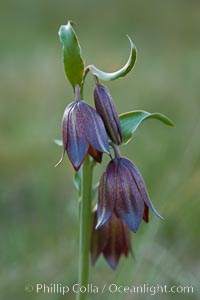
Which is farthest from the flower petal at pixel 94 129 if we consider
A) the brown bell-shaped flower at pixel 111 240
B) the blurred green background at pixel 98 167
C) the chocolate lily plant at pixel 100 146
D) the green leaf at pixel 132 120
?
the blurred green background at pixel 98 167

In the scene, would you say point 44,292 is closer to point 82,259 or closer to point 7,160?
point 82,259

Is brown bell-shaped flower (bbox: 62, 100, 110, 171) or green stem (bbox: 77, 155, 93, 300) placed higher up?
brown bell-shaped flower (bbox: 62, 100, 110, 171)

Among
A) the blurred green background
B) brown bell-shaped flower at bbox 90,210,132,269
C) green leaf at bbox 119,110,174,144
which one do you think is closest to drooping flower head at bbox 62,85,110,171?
green leaf at bbox 119,110,174,144

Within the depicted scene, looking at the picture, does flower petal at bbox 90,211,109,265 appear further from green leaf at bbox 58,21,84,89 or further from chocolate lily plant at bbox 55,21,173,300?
green leaf at bbox 58,21,84,89

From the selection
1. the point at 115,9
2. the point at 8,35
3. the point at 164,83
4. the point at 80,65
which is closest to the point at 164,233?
the point at 80,65

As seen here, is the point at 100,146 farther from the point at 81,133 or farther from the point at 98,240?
the point at 98,240

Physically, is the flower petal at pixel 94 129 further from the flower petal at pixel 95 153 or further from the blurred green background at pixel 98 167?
the blurred green background at pixel 98 167

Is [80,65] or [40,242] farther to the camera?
[40,242]

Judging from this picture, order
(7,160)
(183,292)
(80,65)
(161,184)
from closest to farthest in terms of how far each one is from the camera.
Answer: (80,65), (183,292), (161,184), (7,160)
